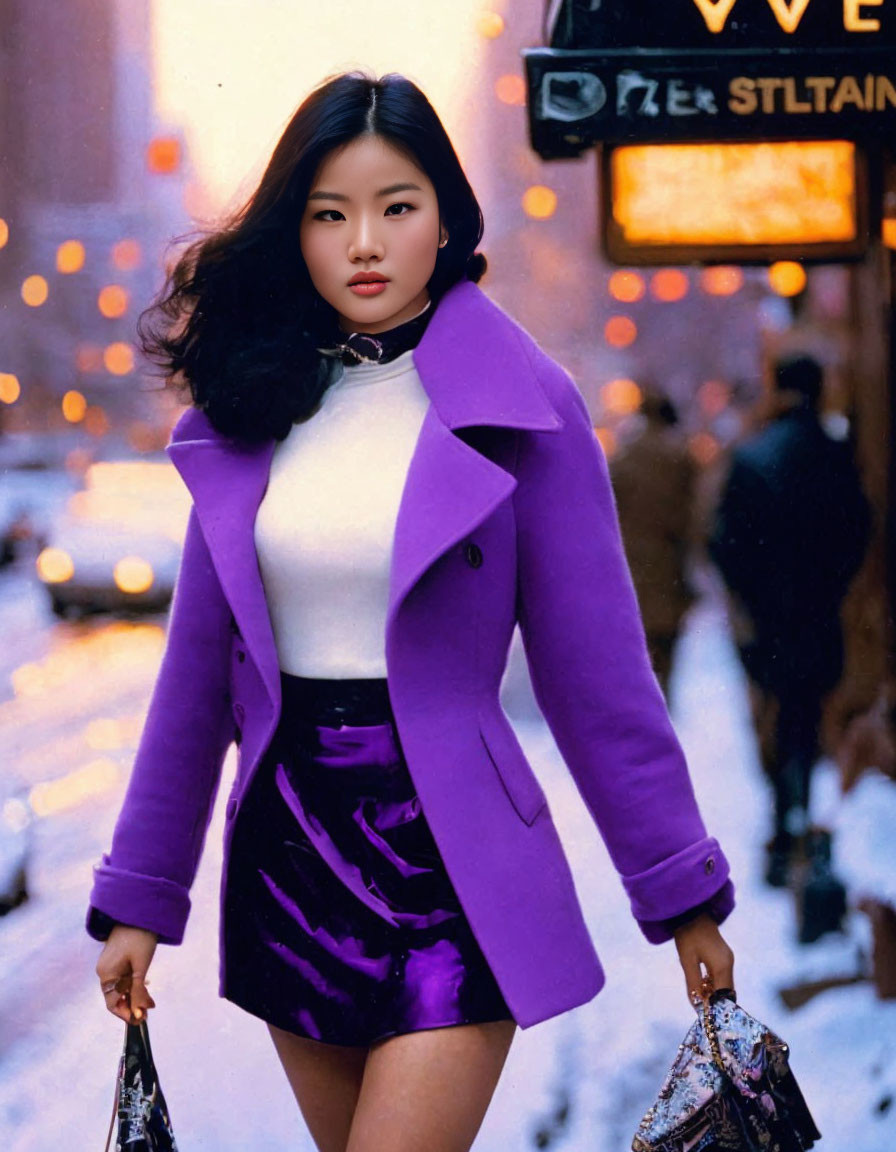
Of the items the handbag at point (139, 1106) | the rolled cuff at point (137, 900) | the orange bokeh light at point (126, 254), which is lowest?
the handbag at point (139, 1106)

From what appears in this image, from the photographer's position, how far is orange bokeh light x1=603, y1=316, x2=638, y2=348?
4.16 m

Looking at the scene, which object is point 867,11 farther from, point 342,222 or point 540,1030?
point 540,1030

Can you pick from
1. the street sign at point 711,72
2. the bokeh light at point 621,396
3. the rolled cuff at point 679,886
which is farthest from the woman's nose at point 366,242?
the bokeh light at point 621,396

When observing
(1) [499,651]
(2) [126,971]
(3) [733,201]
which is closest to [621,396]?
(3) [733,201]

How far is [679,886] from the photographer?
7.81 ft

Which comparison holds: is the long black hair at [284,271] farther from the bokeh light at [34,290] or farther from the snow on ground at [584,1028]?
the snow on ground at [584,1028]

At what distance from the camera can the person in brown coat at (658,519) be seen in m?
4.18

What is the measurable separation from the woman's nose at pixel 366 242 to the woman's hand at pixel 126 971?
1.00m

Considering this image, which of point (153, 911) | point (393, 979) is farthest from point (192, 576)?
point (393, 979)

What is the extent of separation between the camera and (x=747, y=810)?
15.4ft

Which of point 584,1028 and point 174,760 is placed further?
point 584,1028

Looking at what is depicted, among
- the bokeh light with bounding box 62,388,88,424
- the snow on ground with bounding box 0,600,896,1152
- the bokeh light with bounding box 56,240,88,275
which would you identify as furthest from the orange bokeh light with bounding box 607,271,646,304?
the bokeh light with bounding box 62,388,88,424

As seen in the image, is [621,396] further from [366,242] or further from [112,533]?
[366,242]

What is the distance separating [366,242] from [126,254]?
1.84m
